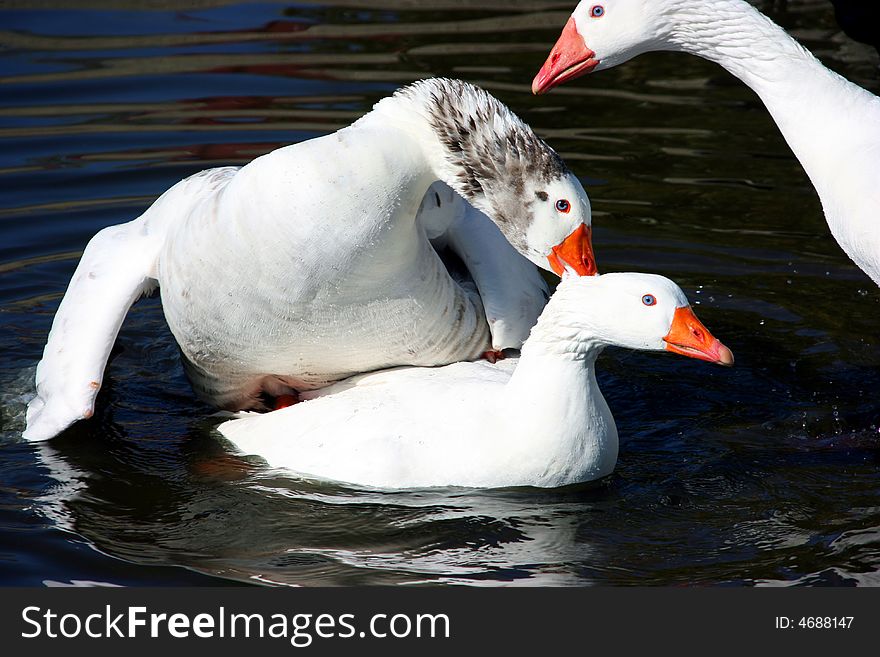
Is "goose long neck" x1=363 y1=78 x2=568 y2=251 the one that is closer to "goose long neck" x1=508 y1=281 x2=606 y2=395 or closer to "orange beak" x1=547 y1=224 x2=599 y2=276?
"orange beak" x1=547 y1=224 x2=599 y2=276

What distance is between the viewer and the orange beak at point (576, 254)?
655 centimetres

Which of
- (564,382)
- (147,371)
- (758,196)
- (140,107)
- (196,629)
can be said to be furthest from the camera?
(140,107)

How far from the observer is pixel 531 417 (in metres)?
6.34

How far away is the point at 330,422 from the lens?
22.1ft

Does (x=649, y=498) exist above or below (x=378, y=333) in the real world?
below

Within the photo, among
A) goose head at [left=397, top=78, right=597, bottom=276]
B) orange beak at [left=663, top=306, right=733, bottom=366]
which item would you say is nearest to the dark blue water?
orange beak at [left=663, top=306, right=733, bottom=366]

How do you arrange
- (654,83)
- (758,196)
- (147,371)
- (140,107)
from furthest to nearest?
(654,83), (140,107), (758,196), (147,371)

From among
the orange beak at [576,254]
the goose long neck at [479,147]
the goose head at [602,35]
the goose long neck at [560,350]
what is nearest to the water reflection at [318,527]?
the goose long neck at [560,350]

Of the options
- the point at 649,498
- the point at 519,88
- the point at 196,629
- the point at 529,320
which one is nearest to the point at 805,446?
the point at 649,498

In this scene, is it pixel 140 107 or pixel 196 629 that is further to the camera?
pixel 140 107

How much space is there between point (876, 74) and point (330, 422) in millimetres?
8023

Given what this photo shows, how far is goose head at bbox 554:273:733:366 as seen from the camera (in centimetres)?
612

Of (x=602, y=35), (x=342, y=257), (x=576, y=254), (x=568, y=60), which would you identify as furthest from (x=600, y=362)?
(x=342, y=257)

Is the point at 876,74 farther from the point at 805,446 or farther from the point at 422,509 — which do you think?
the point at 422,509
